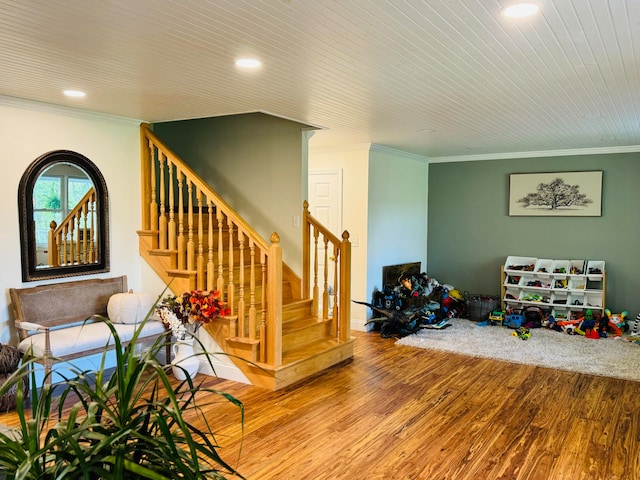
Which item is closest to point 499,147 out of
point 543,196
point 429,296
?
point 543,196

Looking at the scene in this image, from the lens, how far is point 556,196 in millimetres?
7219

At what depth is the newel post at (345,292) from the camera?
536 cm

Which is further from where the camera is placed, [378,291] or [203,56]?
[378,291]

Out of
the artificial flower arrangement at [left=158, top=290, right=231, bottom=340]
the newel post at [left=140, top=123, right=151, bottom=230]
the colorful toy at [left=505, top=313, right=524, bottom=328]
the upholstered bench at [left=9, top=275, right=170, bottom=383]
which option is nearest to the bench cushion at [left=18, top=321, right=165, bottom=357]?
the upholstered bench at [left=9, top=275, right=170, bottom=383]

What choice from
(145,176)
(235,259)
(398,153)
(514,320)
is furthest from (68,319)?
(514,320)

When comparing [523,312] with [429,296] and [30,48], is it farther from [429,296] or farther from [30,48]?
[30,48]

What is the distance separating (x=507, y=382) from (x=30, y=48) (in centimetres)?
446

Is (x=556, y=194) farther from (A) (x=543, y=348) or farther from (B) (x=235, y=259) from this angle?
(B) (x=235, y=259)

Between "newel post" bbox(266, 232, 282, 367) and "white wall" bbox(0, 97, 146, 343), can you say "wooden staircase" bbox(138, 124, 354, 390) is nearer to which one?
"newel post" bbox(266, 232, 282, 367)

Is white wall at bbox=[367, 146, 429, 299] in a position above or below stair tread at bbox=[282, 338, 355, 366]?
above

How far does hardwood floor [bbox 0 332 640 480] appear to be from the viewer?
3094mm

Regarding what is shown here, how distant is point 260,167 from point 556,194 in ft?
14.0

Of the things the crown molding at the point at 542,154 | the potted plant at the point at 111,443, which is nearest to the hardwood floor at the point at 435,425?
the potted plant at the point at 111,443

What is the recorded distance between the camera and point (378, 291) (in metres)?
6.93
